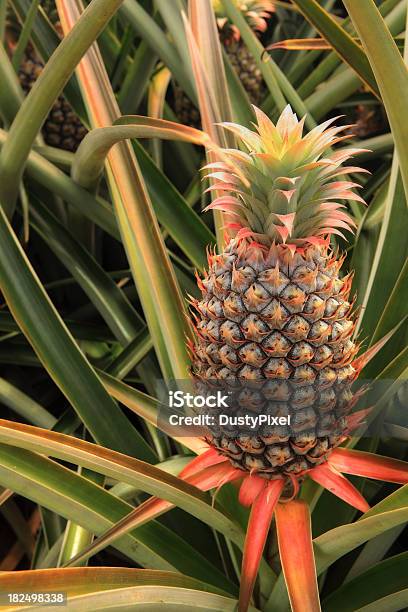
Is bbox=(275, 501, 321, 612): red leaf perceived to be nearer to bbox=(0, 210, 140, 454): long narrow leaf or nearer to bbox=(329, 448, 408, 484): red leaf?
bbox=(329, 448, 408, 484): red leaf

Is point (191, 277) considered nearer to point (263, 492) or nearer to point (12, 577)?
point (263, 492)

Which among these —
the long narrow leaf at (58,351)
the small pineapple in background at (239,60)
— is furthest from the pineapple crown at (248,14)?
the long narrow leaf at (58,351)

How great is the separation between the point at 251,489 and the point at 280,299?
18cm

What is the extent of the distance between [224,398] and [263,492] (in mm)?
93

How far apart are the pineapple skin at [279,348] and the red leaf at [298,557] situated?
37mm

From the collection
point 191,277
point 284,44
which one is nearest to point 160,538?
point 191,277

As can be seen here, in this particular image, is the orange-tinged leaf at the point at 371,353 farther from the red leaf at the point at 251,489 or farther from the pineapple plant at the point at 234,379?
the red leaf at the point at 251,489

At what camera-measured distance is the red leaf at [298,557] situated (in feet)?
1.60

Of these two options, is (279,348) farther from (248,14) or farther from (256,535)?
(248,14)

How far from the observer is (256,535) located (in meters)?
0.54

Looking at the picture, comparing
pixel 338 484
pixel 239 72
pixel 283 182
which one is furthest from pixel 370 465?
pixel 239 72

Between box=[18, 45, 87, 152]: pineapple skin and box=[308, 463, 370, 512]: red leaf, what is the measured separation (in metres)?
0.83

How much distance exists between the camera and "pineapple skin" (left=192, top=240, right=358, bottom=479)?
0.53 meters

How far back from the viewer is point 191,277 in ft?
3.17
